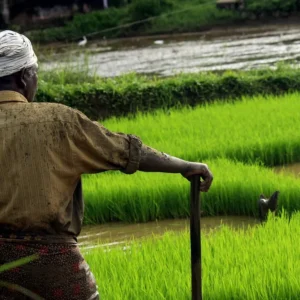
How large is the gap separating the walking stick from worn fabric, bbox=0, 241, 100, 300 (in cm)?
44

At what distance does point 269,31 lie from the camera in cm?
2323

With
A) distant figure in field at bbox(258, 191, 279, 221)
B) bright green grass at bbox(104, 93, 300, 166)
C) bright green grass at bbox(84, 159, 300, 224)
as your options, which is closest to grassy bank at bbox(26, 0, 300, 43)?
bright green grass at bbox(104, 93, 300, 166)

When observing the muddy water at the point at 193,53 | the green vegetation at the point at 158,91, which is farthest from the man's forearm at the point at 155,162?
the muddy water at the point at 193,53

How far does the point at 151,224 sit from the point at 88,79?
583 centimetres

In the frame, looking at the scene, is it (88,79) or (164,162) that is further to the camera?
(88,79)

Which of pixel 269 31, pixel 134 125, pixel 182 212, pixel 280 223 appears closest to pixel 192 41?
pixel 269 31

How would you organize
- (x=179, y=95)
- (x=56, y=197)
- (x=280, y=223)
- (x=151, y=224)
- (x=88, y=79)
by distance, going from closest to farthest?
(x=56, y=197) → (x=280, y=223) → (x=151, y=224) → (x=179, y=95) → (x=88, y=79)

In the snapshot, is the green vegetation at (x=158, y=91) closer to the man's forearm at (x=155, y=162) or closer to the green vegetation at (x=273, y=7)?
the man's forearm at (x=155, y=162)

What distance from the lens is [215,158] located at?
6715 mm

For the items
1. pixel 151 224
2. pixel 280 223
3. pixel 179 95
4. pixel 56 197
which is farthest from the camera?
pixel 179 95

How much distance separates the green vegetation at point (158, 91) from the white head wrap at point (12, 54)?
22.0ft

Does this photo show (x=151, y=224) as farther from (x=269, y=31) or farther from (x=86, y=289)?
(x=269, y=31)

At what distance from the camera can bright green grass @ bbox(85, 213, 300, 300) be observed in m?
3.36

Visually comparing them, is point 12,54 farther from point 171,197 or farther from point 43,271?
point 171,197
